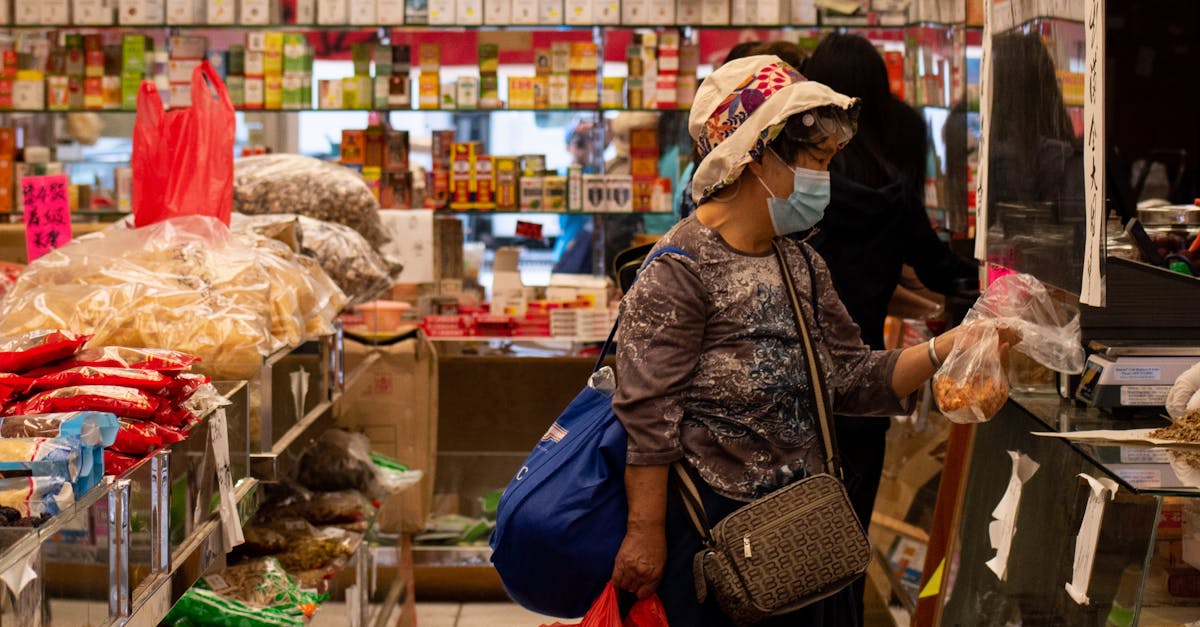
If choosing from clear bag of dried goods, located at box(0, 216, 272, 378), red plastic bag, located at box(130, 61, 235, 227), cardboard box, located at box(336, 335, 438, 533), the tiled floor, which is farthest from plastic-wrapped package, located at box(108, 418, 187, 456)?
the tiled floor

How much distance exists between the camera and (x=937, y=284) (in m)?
3.42

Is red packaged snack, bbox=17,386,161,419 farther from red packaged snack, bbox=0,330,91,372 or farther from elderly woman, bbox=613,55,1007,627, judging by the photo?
elderly woman, bbox=613,55,1007,627

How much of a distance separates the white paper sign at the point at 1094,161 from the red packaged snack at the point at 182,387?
136cm

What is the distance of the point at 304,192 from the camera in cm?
406

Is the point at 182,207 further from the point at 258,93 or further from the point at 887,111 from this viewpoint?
the point at 258,93

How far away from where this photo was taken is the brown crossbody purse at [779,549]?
7.03ft

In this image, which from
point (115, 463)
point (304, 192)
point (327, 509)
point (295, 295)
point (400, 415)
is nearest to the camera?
point (115, 463)

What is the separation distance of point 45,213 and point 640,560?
72.2 inches

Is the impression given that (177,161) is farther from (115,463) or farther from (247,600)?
(115,463)

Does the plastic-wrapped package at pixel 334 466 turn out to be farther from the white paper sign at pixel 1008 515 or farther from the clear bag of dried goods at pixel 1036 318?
the clear bag of dried goods at pixel 1036 318

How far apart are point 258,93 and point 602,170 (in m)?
1.42

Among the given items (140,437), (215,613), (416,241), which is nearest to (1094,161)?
(140,437)

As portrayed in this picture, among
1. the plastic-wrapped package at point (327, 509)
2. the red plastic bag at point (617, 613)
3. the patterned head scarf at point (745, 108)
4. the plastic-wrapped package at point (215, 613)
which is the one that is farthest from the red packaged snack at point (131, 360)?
the plastic-wrapped package at point (327, 509)

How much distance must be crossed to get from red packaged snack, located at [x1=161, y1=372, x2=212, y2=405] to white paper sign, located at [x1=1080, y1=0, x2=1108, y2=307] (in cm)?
136
